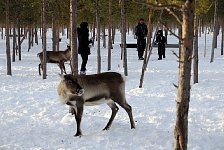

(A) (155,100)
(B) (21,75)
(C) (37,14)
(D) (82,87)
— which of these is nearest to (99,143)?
(D) (82,87)

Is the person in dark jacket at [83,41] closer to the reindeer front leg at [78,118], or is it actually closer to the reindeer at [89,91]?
the reindeer at [89,91]

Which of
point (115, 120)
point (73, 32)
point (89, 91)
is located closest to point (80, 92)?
point (89, 91)

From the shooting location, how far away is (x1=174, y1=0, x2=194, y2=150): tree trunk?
4566mm

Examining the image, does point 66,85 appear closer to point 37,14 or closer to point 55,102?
point 55,102

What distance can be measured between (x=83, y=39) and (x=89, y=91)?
873cm

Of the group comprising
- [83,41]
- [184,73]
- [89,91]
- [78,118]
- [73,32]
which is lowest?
[78,118]

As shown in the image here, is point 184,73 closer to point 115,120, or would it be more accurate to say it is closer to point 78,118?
point 78,118

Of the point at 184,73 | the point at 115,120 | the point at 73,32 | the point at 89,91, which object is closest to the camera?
the point at 184,73

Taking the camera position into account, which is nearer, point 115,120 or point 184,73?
point 184,73

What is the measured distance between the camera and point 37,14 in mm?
32719

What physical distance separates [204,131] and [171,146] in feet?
3.72

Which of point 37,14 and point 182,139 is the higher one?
point 37,14

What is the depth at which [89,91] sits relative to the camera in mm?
7453

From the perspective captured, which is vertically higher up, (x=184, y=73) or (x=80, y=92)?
(x=184, y=73)
